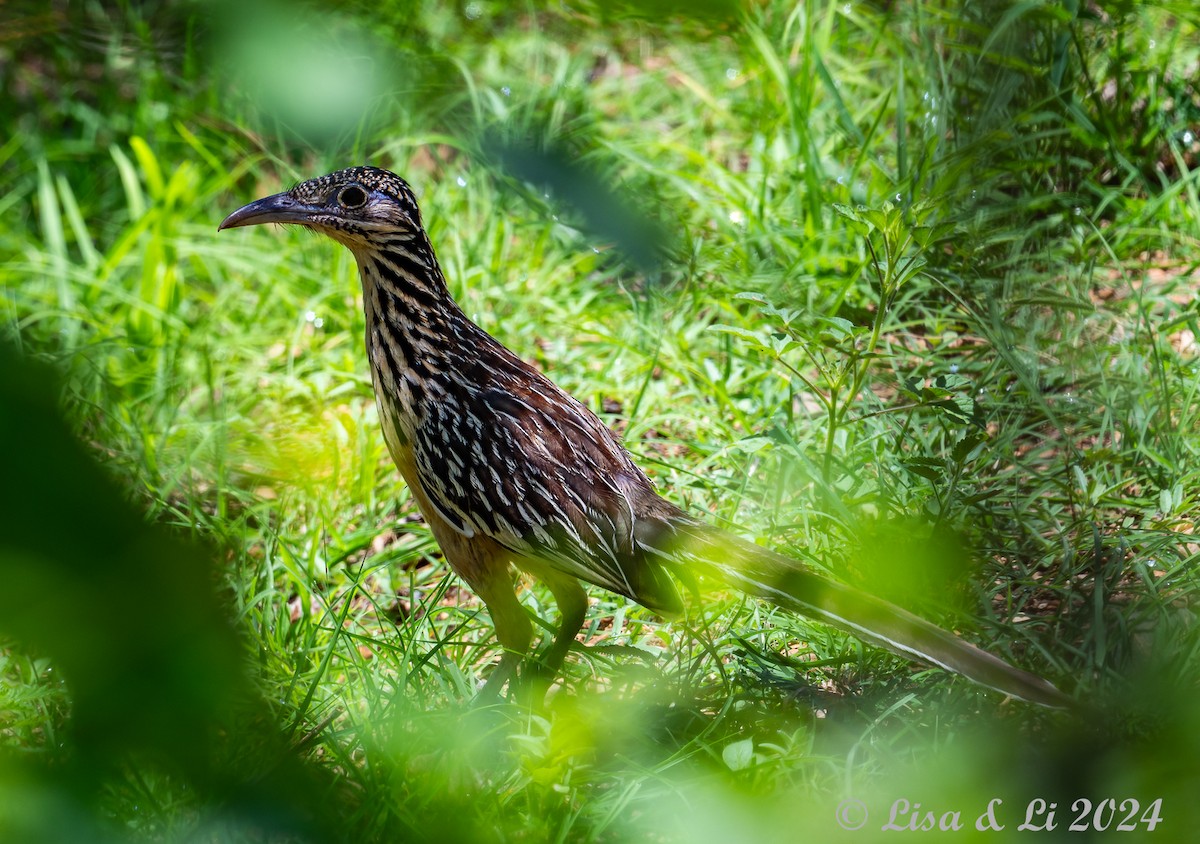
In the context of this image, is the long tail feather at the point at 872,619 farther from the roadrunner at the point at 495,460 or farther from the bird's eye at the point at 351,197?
the bird's eye at the point at 351,197

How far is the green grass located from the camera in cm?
96

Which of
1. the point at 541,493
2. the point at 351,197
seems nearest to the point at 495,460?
A: the point at 541,493

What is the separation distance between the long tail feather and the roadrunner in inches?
0.5

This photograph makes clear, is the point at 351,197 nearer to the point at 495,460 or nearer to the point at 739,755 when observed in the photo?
the point at 495,460

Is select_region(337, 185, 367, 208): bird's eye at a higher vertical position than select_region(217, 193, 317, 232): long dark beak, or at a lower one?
higher

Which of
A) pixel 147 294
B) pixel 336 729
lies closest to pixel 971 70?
pixel 336 729

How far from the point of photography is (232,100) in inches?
38.9

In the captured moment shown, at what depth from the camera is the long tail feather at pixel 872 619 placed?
2.56 meters

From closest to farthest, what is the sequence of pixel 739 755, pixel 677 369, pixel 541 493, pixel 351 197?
pixel 739 755
pixel 541 493
pixel 351 197
pixel 677 369

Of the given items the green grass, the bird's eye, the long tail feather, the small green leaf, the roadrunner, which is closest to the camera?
the green grass

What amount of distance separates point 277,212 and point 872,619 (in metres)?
1.99

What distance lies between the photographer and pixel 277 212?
3.40 m

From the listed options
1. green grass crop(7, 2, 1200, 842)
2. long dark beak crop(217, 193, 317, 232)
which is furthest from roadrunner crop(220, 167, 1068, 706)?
green grass crop(7, 2, 1200, 842)

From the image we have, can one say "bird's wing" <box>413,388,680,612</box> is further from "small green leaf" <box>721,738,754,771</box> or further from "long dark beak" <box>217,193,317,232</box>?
"long dark beak" <box>217,193,317,232</box>
